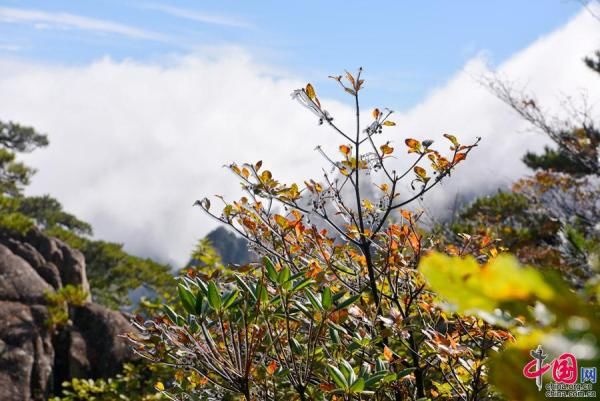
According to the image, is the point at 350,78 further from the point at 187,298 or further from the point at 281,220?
the point at 187,298

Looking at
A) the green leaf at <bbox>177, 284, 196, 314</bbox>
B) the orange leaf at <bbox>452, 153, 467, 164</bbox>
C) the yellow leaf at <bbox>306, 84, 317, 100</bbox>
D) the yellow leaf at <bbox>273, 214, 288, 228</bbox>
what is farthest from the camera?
the yellow leaf at <bbox>273, 214, 288, 228</bbox>

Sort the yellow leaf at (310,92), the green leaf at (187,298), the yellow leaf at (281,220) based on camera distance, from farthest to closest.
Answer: the yellow leaf at (281,220) → the yellow leaf at (310,92) → the green leaf at (187,298)

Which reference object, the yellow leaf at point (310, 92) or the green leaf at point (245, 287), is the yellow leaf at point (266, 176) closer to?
the yellow leaf at point (310, 92)

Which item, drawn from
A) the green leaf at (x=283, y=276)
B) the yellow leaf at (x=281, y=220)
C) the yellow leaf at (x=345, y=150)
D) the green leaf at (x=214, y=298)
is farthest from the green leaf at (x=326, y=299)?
the yellow leaf at (x=345, y=150)

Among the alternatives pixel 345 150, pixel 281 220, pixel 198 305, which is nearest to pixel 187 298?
pixel 198 305

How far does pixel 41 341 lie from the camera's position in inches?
350

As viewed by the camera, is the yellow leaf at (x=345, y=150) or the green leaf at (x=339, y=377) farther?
the yellow leaf at (x=345, y=150)

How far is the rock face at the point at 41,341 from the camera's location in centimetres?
836

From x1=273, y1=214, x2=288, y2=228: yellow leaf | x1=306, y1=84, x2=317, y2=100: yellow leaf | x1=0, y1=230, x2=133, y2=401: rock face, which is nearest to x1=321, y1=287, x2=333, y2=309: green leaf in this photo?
x1=273, y1=214, x2=288, y2=228: yellow leaf

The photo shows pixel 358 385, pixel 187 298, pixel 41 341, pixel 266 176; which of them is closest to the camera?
pixel 358 385

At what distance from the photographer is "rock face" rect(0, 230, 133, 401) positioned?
8.36m

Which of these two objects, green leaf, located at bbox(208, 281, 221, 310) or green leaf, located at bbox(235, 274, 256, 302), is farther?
green leaf, located at bbox(235, 274, 256, 302)

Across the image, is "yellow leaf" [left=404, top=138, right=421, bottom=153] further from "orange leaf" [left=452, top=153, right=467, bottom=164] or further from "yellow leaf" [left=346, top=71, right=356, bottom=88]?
"yellow leaf" [left=346, top=71, right=356, bottom=88]

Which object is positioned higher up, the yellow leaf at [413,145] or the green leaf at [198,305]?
the yellow leaf at [413,145]
